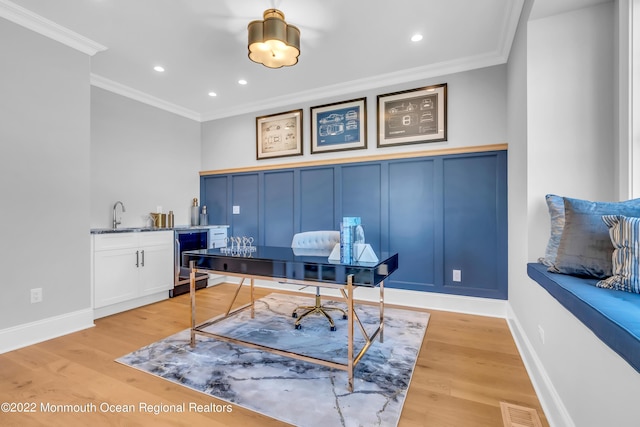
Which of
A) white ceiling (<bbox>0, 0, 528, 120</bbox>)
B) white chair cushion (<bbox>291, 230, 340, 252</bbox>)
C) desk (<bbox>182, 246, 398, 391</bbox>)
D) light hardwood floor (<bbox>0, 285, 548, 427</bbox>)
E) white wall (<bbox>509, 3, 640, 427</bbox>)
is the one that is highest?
white ceiling (<bbox>0, 0, 528, 120</bbox>)

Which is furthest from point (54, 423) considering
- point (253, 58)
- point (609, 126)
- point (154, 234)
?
point (609, 126)

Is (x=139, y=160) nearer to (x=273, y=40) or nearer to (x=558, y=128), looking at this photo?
(x=273, y=40)

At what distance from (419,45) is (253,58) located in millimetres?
1698

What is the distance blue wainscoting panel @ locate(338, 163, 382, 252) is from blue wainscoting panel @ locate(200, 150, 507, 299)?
0.04 feet

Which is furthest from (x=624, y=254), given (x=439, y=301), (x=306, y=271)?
(x=439, y=301)

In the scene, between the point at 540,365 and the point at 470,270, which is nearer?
the point at 540,365

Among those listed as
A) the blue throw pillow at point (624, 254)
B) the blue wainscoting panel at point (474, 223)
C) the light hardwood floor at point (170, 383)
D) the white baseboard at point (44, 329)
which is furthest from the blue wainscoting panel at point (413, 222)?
the white baseboard at point (44, 329)

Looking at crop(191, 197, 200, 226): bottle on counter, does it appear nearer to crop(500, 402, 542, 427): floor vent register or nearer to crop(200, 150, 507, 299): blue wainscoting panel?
crop(200, 150, 507, 299): blue wainscoting panel

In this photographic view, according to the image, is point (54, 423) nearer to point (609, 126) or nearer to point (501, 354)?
point (501, 354)

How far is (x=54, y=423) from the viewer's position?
154 cm

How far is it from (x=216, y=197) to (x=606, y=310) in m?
4.81

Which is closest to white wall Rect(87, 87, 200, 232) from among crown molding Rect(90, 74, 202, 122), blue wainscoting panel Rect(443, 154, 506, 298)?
crown molding Rect(90, 74, 202, 122)

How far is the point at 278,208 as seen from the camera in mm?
4375

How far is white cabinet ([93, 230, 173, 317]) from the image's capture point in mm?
3117
